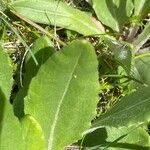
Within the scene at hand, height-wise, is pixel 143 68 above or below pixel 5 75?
below

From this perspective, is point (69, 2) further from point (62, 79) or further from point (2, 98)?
point (2, 98)

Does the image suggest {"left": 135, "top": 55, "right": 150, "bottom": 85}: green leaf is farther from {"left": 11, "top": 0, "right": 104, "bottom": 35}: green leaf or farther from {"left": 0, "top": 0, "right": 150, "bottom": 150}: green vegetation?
{"left": 11, "top": 0, "right": 104, "bottom": 35}: green leaf

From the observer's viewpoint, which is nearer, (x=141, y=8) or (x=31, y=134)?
(x=31, y=134)

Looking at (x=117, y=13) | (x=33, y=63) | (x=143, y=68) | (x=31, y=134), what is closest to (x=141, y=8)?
(x=117, y=13)

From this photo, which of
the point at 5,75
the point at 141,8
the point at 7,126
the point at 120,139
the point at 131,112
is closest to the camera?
the point at 7,126

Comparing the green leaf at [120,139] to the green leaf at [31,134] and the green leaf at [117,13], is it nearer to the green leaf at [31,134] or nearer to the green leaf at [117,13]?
the green leaf at [31,134]

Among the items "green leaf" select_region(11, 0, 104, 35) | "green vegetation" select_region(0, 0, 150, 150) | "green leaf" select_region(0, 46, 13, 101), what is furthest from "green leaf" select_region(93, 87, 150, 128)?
"green leaf" select_region(11, 0, 104, 35)

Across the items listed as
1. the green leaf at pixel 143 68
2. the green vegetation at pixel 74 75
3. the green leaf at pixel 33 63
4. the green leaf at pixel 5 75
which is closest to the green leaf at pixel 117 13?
the green vegetation at pixel 74 75

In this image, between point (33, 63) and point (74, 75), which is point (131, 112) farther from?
point (33, 63)
